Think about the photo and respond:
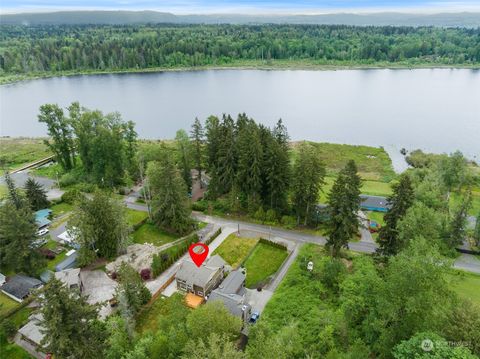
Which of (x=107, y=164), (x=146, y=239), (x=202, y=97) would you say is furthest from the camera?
(x=202, y=97)

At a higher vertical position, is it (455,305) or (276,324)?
(455,305)

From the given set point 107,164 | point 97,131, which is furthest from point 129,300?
point 97,131

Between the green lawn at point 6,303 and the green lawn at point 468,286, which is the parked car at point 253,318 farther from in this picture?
the green lawn at point 6,303

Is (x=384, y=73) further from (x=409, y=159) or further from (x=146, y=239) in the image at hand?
(x=146, y=239)

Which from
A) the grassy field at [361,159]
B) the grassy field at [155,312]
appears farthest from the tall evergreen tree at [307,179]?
the grassy field at [361,159]

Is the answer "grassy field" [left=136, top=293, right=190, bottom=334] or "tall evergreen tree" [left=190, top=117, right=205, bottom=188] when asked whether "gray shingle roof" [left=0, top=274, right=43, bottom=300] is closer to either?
"grassy field" [left=136, top=293, right=190, bottom=334]

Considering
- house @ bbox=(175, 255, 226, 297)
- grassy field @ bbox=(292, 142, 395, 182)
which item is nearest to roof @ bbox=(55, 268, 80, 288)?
house @ bbox=(175, 255, 226, 297)

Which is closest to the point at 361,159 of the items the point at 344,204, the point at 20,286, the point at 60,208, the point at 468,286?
the point at 468,286

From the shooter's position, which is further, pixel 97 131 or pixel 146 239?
pixel 97 131
